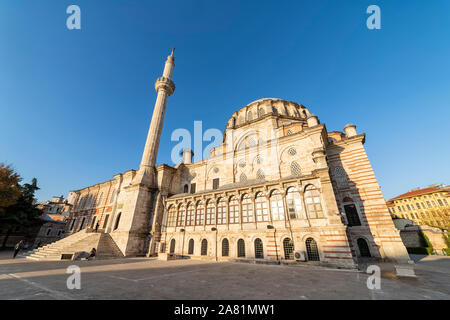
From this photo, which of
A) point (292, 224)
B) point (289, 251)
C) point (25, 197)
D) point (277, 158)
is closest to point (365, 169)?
point (277, 158)

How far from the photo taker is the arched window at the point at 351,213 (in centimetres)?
1716

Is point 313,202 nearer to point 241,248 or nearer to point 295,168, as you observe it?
point 295,168

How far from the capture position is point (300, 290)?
6.07m

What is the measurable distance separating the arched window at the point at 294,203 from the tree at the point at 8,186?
3375 cm

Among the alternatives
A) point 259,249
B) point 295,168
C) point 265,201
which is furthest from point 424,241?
point 259,249

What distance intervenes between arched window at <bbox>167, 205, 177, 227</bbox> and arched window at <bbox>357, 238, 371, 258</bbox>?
64.4ft

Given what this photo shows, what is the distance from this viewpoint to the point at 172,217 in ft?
68.7

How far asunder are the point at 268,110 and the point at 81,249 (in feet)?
98.0

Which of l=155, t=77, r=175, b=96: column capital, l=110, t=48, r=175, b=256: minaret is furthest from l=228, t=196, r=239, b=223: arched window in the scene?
l=155, t=77, r=175, b=96: column capital

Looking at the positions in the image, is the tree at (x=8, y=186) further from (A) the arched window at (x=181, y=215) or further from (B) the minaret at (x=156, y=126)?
(A) the arched window at (x=181, y=215)

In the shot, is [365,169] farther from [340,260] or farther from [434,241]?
[434,241]

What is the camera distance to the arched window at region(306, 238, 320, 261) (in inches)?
487

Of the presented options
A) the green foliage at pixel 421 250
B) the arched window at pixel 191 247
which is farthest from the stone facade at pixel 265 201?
the green foliage at pixel 421 250

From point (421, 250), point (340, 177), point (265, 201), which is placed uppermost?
point (340, 177)
